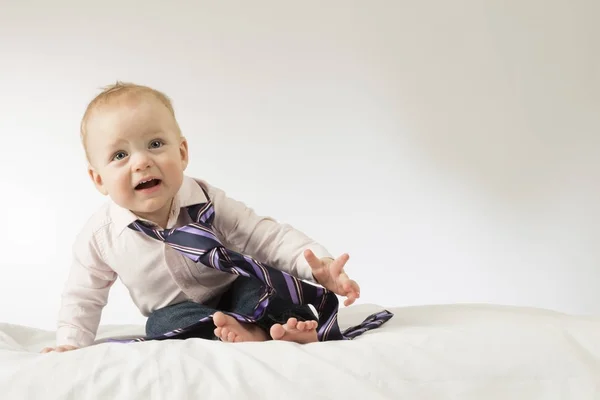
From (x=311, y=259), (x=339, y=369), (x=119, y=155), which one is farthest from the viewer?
(x=119, y=155)

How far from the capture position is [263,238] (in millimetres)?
1490

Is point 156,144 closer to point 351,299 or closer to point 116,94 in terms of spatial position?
point 116,94

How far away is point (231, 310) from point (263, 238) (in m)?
0.16

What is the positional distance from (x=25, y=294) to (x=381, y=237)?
137 centimetres

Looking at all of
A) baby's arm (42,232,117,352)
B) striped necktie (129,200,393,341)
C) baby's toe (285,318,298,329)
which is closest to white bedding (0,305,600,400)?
baby's toe (285,318,298,329)

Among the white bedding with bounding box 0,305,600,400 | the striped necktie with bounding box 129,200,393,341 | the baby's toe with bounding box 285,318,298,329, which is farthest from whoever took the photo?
the striped necktie with bounding box 129,200,393,341

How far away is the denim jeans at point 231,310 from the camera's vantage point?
135 centimetres

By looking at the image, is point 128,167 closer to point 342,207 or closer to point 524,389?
point 524,389

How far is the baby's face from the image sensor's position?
1.38 meters

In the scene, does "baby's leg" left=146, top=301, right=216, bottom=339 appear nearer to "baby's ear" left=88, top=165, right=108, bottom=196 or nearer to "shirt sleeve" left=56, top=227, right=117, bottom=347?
"shirt sleeve" left=56, top=227, right=117, bottom=347

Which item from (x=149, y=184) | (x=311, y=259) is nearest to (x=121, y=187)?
(x=149, y=184)

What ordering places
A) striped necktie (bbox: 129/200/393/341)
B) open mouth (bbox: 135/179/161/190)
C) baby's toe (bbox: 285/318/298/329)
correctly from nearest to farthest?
baby's toe (bbox: 285/318/298/329), striped necktie (bbox: 129/200/393/341), open mouth (bbox: 135/179/161/190)

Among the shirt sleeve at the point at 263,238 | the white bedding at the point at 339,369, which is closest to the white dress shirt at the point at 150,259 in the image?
the shirt sleeve at the point at 263,238

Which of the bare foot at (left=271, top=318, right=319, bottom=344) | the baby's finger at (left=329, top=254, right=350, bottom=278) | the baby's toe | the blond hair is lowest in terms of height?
the bare foot at (left=271, top=318, right=319, bottom=344)
